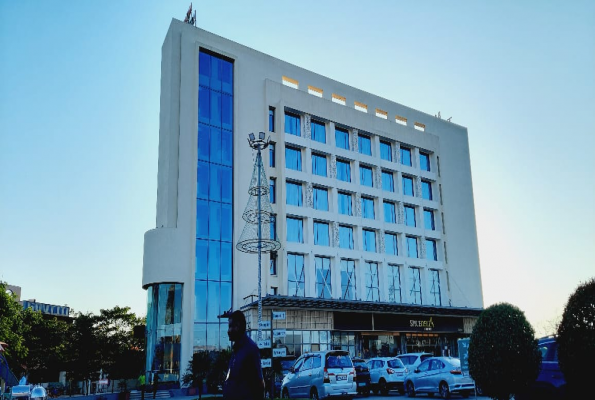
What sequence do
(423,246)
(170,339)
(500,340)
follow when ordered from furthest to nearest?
(423,246), (170,339), (500,340)

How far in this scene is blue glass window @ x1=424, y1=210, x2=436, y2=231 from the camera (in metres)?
50.2

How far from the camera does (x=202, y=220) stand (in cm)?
3756

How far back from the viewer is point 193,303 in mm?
35688

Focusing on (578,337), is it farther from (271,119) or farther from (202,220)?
(271,119)

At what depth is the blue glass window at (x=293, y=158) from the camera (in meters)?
42.2

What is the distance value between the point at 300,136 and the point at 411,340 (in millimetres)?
18023

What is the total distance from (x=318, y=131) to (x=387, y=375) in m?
24.5

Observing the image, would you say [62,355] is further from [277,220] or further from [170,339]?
[277,220]

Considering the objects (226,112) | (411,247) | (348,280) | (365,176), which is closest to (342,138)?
(365,176)

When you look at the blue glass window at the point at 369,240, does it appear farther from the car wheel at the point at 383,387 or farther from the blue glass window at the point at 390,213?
the car wheel at the point at 383,387

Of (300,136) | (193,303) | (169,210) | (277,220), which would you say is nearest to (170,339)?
(193,303)

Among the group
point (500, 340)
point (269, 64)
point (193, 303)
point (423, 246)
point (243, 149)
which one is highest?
point (269, 64)

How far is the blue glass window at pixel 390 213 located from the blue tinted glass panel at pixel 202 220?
651 inches

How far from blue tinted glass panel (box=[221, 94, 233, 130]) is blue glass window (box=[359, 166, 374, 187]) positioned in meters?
12.3
